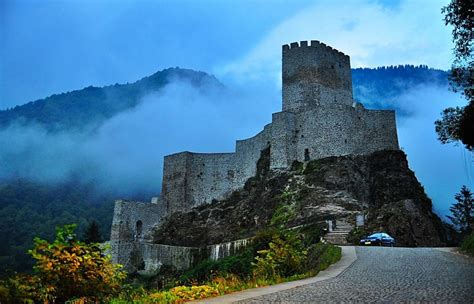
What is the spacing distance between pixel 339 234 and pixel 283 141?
676 inches

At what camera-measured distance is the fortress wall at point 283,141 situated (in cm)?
4494

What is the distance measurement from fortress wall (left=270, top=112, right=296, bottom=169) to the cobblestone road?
1091 inches

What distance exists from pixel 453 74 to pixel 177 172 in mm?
42557

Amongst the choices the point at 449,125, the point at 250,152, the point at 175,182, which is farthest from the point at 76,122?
the point at 449,125

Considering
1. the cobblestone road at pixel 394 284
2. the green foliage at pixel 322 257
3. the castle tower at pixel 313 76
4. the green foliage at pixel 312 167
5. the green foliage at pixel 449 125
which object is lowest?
the cobblestone road at pixel 394 284

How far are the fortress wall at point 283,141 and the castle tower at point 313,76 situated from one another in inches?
115

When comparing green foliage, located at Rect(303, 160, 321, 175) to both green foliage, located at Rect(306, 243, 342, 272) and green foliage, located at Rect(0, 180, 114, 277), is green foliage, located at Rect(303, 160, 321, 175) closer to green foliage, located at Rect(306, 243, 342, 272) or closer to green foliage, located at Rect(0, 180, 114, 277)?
green foliage, located at Rect(306, 243, 342, 272)

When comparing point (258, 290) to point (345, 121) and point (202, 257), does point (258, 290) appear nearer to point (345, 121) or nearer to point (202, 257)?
point (202, 257)

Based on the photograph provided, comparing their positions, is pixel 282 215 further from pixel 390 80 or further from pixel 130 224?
pixel 390 80

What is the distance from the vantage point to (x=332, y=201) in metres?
37.3

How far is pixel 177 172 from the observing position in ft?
188

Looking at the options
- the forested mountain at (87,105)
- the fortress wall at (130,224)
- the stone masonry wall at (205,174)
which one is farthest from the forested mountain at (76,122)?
the stone masonry wall at (205,174)

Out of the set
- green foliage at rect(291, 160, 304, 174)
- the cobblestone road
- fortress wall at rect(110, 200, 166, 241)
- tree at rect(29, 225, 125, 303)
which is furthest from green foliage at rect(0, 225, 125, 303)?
fortress wall at rect(110, 200, 166, 241)

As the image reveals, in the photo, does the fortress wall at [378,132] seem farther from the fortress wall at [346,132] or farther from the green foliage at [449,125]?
the green foliage at [449,125]
